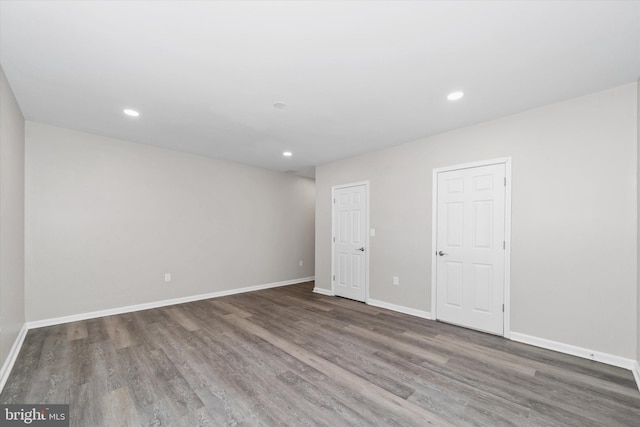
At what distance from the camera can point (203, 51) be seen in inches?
80.0

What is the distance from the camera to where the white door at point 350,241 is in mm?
4844

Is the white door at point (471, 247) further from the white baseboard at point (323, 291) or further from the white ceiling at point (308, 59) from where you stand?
the white baseboard at point (323, 291)

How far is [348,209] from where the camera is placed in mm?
5109

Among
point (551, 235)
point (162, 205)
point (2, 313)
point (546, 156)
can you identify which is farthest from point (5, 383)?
point (546, 156)

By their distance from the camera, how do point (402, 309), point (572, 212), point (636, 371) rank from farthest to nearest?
point (402, 309), point (572, 212), point (636, 371)

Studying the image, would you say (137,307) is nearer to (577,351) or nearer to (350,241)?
(350,241)

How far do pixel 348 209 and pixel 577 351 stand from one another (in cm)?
345

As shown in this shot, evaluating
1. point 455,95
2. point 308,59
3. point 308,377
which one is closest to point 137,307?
point 308,377

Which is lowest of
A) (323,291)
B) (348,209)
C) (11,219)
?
(323,291)

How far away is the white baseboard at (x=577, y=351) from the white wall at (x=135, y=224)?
14.7 ft

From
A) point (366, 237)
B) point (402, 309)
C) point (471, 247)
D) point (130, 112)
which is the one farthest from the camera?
point (366, 237)

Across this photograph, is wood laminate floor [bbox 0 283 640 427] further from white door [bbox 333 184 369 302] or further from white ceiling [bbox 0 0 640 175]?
white ceiling [bbox 0 0 640 175]

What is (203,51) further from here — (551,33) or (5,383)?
(5,383)

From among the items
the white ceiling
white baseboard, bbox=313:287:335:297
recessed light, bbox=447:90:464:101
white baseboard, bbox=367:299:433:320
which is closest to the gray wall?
the white ceiling
